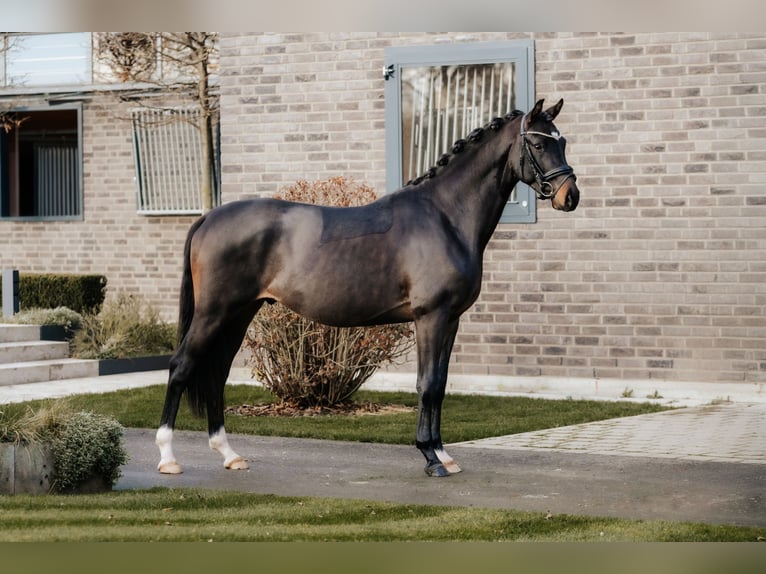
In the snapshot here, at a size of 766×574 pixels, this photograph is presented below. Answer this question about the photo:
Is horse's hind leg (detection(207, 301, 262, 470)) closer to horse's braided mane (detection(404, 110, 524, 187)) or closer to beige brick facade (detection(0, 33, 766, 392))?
horse's braided mane (detection(404, 110, 524, 187))

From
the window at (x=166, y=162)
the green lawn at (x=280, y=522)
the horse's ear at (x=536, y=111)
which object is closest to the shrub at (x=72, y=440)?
the green lawn at (x=280, y=522)

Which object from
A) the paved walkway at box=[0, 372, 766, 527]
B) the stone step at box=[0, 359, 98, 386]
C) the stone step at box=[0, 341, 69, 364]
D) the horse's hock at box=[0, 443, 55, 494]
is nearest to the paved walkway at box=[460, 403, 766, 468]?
the paved walkway at box=[0, 372, 766, 527]

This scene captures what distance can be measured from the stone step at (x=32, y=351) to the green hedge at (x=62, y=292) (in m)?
2.34

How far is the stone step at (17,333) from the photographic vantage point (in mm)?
13383

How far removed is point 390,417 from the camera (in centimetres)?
1016

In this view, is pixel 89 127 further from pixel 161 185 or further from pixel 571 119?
pixel 571 119

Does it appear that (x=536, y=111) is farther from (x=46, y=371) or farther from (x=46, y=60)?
(x=46, y=60)

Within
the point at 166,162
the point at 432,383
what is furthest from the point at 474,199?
the point at 166,162

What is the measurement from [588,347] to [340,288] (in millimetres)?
4816

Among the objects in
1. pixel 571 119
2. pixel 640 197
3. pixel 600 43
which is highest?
pixel 600 43

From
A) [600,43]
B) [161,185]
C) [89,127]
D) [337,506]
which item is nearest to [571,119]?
[600,43]

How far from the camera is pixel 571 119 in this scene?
38.3ft

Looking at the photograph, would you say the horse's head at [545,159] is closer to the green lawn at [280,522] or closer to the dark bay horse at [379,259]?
the dark bay horse at [379,259]

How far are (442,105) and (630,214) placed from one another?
229cm
